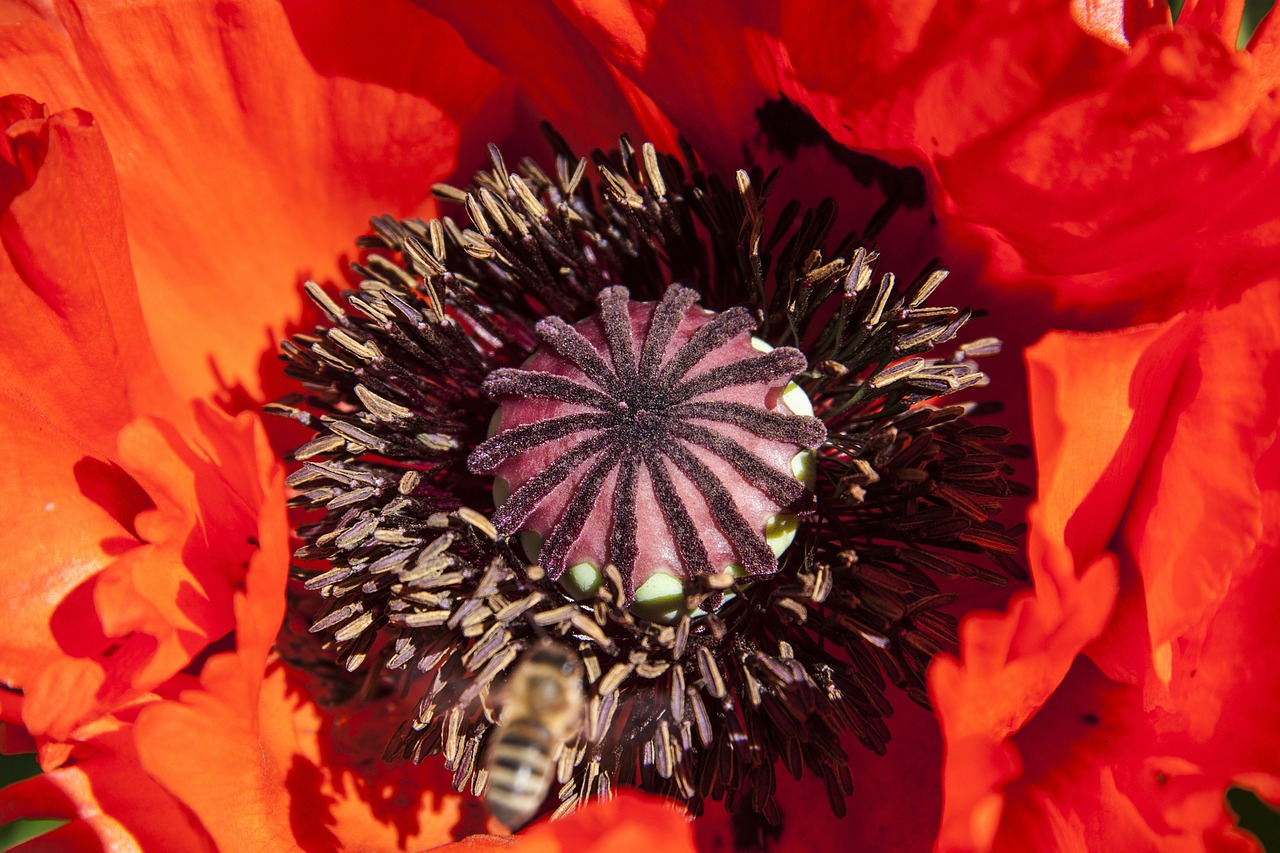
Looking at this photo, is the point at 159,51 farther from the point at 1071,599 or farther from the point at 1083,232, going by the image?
the point at 1071,599

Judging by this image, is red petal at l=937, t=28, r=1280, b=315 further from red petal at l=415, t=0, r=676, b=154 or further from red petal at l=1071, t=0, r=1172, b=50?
red petal at l=415, t=0, r=676, b=154

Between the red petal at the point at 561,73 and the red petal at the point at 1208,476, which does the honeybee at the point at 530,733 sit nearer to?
the red petal at the point at 1208,476

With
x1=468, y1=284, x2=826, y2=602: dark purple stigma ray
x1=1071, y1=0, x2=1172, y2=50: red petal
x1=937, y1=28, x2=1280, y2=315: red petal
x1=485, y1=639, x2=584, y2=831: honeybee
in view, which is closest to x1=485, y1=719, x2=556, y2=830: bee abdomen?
x1=485, y1=639, x2=584, y2=831: honeybee

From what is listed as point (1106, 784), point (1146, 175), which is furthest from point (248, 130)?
point (1106, 784)

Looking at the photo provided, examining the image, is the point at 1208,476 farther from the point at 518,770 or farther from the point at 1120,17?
the point at 518,770

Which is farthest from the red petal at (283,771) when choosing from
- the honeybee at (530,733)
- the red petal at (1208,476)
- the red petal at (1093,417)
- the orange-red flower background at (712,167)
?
the red petal at (1208,476)

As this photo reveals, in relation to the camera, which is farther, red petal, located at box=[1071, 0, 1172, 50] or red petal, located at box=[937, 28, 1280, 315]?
red petal, located at box=[1071, 0, 1172, 50]

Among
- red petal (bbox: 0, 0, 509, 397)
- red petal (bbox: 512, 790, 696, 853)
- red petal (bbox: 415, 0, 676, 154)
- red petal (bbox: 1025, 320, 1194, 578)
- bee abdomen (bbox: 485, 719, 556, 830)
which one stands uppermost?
red petal (bbox: 415, 0, 676, 154)

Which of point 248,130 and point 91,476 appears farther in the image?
point 248,130
